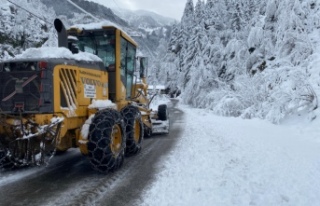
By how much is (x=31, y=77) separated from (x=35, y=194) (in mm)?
1951

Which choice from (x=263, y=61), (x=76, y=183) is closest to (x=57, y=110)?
(x=76, y=183)

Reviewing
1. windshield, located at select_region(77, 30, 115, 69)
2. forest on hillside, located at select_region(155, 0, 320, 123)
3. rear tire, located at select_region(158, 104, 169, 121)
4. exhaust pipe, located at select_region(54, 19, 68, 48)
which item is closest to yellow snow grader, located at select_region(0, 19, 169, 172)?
exhaust pipe, located at select_region(54, 19, 68, 48)

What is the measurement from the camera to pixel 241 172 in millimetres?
6035

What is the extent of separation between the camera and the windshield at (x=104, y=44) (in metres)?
7.88

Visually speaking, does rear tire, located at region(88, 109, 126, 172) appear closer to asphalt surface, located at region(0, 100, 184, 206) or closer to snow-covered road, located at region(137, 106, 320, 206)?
asphalt surface, located at region(0, 100, 184, 206)

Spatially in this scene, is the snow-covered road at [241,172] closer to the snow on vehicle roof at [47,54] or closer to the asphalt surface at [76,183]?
the asphalt surface at [76,183]

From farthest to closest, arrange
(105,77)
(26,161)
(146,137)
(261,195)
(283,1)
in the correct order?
1. (283,1)
2. (146,137)
3. (105,77)
4. (26,161)
5. (261,195)

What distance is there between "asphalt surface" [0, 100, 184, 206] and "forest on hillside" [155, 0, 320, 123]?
25.1 ft

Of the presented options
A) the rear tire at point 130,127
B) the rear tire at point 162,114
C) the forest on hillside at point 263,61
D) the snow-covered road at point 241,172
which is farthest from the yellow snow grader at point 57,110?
the forest on hillside at point 263,61

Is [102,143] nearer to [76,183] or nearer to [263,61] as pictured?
[76,183]

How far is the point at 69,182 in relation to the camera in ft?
18.8

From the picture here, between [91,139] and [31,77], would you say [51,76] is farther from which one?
[91,139]

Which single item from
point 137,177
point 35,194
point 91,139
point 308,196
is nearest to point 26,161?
point 35,194

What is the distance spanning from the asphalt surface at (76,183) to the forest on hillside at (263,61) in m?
7.64
